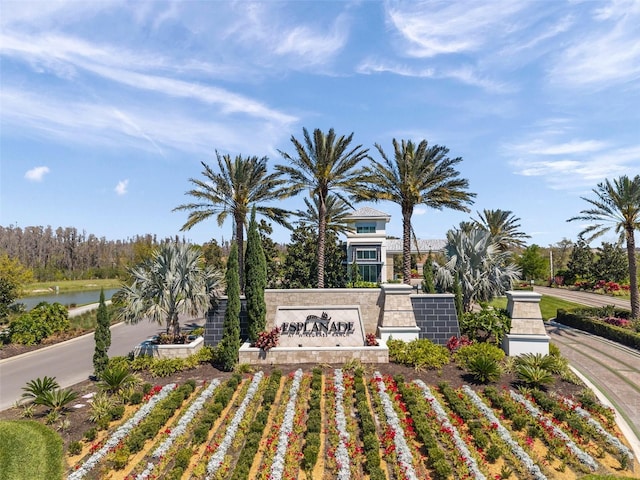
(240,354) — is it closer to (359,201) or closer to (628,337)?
(359,201)

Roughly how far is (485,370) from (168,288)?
14.5m

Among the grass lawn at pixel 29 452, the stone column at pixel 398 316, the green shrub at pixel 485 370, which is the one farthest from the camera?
the stone column at pixel 398 316

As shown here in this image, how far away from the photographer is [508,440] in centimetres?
1066

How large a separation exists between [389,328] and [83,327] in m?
21.4

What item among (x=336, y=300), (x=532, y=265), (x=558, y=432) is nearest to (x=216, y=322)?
(x=336, y=300)

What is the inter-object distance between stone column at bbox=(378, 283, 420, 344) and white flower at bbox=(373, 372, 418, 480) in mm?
4635

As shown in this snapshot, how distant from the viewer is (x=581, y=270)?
50.2 m

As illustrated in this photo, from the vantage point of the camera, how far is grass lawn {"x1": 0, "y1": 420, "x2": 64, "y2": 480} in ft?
27.2

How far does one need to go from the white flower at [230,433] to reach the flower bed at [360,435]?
0.11 ft

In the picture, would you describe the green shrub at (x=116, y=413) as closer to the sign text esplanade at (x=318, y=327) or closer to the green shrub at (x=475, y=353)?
the sign text esplanade at (x=318, y=327)

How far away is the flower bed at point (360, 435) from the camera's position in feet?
30.9

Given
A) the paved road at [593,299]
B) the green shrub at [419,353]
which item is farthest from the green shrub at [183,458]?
the paved road at [593,299]

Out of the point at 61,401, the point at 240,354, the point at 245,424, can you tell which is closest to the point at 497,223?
the point at 240,354

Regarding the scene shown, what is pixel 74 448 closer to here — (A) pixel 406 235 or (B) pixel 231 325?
(B) pixel 231 325
